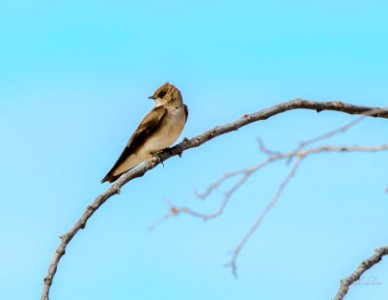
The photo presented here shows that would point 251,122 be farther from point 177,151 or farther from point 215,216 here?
point 177,151

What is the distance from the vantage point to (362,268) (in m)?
4.82

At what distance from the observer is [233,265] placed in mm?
4164

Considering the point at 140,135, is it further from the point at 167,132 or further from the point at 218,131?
the point at 218,131

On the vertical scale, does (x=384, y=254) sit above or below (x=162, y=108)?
below

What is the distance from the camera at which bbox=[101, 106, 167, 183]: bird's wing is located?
1137 centimetres

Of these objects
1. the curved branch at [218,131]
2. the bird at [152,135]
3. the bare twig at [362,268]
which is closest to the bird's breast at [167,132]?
the bird at [152,135]

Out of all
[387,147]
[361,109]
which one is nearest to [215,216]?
[387,147]

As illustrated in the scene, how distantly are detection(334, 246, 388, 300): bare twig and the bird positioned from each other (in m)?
6.77

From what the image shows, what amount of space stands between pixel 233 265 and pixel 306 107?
6.90 ft

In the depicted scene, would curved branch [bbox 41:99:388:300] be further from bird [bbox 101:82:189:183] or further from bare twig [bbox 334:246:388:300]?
bird [bbox 101:82:189:183]

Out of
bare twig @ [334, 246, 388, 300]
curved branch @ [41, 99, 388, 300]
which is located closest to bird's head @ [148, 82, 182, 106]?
curved branch @ [41, 99, 388, 300]

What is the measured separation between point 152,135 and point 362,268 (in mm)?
7009

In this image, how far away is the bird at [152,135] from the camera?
1138 centimetres

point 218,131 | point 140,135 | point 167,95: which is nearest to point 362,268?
point 218,131
